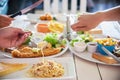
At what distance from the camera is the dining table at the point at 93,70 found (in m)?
1.00

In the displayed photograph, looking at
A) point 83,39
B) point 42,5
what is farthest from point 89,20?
point 42,5

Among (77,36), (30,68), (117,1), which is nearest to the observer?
(30,68)

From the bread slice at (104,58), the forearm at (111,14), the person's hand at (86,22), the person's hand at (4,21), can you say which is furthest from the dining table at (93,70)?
the person's hand at (4,21)

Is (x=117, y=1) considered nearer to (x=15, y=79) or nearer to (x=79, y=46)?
(x=79, y=46)

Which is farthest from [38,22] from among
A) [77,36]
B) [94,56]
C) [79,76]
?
[79,76]

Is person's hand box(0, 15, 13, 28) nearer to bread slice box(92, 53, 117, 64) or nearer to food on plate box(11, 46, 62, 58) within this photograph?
food on plate box(11, 46, 62, 58)

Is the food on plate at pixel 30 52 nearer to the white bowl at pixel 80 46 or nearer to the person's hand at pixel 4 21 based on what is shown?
the white bowl at pixel 80 46

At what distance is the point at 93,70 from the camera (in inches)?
41.4

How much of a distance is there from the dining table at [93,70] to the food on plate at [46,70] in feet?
0.27

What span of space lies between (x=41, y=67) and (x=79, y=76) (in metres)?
0.17

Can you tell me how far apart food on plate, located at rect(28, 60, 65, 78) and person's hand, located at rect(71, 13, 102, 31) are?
37cm

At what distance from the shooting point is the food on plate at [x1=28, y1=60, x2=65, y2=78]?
962 mm

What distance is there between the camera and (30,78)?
3.09ft

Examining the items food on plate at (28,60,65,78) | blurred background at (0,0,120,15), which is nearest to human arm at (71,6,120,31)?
food on plate at (28,60,65,78)
